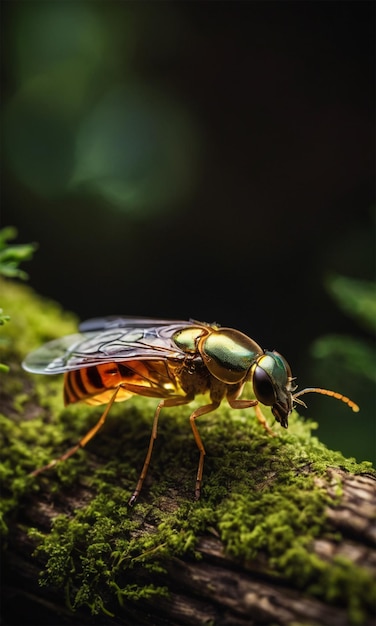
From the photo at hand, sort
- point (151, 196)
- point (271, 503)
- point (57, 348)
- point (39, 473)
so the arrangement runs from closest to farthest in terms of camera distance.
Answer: point (271, 503), point (39, 473), point (57, 348), point (151, 196)

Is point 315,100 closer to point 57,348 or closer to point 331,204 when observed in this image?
point 331,204

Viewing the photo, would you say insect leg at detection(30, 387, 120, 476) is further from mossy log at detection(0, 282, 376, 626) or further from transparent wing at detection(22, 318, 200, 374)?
transparent wing at detection(22, 318, 200, 374)

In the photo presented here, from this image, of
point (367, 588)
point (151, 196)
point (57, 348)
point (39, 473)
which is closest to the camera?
point (367, 588)

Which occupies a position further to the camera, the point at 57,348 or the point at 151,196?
the point at 151,196

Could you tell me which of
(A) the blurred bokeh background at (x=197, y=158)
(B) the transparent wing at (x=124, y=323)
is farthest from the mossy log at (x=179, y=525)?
(A) the blurred bokeh background at (x=197, y=158)

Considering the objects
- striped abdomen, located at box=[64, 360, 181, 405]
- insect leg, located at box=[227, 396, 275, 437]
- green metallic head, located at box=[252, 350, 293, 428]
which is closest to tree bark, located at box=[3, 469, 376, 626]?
green metallic head, located at box=[252, 350, 293, 428]

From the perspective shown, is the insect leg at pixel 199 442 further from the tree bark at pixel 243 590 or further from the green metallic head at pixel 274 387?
the green metallic head at pixel 274 387

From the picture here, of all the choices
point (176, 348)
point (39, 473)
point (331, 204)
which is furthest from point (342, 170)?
point (39, 473)

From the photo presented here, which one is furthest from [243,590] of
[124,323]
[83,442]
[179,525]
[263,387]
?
[124,323]
